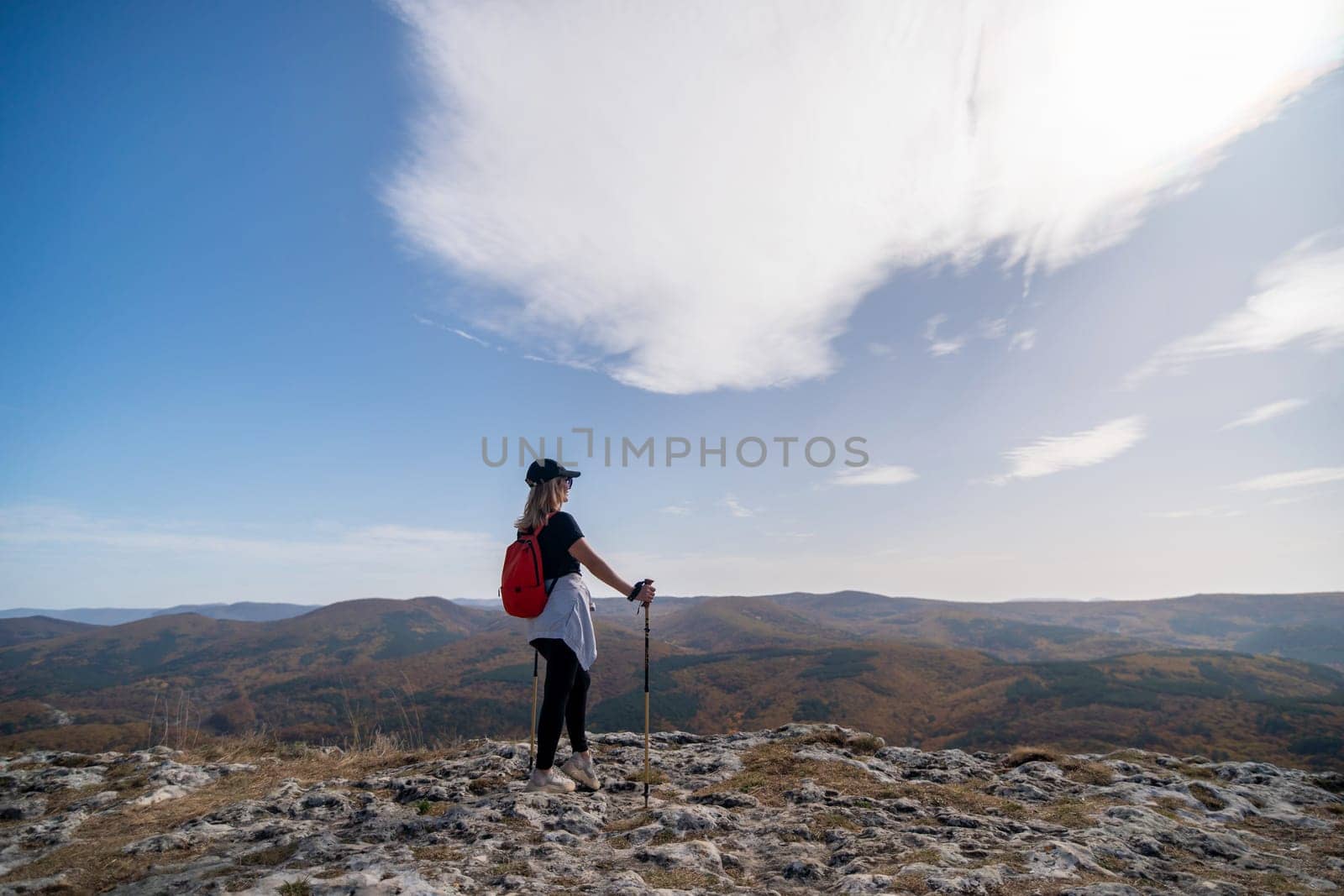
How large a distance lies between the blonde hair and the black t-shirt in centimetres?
17

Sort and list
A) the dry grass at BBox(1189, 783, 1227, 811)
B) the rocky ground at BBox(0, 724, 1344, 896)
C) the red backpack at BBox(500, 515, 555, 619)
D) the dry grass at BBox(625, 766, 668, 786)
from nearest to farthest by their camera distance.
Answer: the rocky ground at BBox(0, 724, 1344, 896) < the red backpack at BBox(500, 515, 555, 619) < the dry grass at BBox(1189, 783, 1227, 811) < the dry grass at BBox(625, 766, 668, 786)

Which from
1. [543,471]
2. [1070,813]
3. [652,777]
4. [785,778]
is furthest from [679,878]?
[1070,813]

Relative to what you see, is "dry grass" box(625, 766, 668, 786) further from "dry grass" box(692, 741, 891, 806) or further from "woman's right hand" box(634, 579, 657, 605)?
"woman's right hand" box(634, 579, 657, 605)

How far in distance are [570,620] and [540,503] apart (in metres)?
1.41

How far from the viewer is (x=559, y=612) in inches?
272

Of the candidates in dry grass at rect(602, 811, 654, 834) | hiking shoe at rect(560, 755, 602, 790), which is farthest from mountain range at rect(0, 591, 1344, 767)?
dry grass at rect(602, 811, 654, 834)

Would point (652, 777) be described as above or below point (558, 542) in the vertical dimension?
below

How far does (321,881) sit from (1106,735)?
283 ft

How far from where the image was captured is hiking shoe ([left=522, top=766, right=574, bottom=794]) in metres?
6.97

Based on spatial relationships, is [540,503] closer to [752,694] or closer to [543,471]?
[543,471]

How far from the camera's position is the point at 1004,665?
103 metres

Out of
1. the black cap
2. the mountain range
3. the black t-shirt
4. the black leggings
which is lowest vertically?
the mountain range

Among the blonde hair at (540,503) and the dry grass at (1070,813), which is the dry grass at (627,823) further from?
the dry grass at (1070,813)

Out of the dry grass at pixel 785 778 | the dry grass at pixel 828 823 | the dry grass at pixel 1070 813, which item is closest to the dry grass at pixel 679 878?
the dry grass at pixel 828 823
